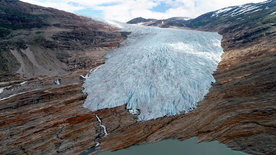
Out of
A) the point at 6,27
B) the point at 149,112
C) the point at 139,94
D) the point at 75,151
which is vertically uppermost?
the point at 6,27

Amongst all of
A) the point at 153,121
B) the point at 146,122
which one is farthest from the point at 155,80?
the point at 146,122

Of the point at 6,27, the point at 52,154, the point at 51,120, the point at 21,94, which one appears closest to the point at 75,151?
the point at 52,154

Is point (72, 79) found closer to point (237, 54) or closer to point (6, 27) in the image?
point (237, 54)

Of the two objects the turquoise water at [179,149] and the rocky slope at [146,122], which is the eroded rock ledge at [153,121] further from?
the turquoise water at [179,149]

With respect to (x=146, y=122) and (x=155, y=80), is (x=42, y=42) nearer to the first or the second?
(x=155, y=80)

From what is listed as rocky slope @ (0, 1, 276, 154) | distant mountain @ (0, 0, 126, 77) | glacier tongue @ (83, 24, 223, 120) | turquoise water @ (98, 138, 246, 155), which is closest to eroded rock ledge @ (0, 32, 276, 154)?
rocky slope @ (0, 1, 276, 154)

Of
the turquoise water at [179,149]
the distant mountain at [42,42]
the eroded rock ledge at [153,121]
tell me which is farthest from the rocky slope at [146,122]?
the distant mountain at [42,42]

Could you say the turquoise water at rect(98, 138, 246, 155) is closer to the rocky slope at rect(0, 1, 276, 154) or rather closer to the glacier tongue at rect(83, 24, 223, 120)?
the rocky slope at rect(0, 1, 276, 154)
